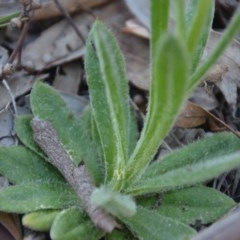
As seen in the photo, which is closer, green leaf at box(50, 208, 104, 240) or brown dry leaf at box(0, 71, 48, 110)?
green leaf at box(50, 208, 104, 240)

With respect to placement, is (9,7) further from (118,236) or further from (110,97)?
(118,236)

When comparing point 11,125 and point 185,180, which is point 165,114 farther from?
point 11,125

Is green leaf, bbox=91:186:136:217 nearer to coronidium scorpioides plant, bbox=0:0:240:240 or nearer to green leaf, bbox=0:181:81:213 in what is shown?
coronidium scorpioides plant, bbox=0:0:240:240

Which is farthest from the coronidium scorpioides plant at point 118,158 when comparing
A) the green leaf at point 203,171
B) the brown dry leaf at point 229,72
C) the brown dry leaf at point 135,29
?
the brown dry leaf at point 135,29

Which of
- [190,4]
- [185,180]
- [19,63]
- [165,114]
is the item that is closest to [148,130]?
[165,114]

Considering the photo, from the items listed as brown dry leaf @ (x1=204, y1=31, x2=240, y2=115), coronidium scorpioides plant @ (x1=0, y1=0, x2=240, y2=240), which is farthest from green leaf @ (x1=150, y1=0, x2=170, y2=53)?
brown dry leaf @ (x1=204, y1=31, x2=240, y2=115)
